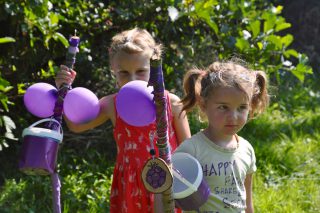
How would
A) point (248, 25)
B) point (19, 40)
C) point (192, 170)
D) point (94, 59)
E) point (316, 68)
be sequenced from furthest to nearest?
1. point (316, 68)
2. point (94, 59)
3. point (248, 25)
4. point (19, 40)
5. point (192, 170)

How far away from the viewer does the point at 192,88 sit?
262 centimetres

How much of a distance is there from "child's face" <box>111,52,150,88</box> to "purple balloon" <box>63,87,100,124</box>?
0.98ft

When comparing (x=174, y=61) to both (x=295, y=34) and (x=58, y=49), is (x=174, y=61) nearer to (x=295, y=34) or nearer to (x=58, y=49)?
(x=58, y=49)

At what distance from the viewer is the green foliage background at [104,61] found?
388 centimetres

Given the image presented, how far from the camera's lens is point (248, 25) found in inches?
168

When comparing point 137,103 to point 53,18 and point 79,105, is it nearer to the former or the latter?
point 79,105

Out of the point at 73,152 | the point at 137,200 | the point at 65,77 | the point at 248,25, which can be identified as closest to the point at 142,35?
the point at 65,77

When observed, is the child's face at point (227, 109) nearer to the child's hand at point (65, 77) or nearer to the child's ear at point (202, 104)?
the child's ear at point (202, 104)

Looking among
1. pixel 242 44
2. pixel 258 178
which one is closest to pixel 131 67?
pixel 242 44

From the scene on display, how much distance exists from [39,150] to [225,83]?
74 centimetres

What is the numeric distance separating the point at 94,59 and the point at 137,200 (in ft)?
6.16

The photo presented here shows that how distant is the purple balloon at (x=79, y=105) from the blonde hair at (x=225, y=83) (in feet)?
1.22

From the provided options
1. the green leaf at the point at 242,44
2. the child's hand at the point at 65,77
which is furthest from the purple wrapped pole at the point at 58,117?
the green leaf at the point at 242,44

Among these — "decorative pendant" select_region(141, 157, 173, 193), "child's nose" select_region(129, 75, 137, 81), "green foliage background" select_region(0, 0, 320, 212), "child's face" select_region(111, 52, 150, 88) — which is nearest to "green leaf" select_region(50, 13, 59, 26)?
"green foliage background" select_region(0, 0, 320, 212)
